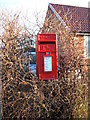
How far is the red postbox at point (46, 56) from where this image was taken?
9.45 ft

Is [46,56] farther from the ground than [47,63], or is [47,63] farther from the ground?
[46,56]

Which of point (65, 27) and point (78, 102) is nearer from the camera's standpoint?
point (78, 102)

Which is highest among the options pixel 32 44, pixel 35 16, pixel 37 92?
pixel 35 16

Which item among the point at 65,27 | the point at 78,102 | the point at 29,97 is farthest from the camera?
the point at 65,27

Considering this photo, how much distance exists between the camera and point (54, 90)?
12.0 feet

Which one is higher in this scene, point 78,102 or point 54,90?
point 54,90

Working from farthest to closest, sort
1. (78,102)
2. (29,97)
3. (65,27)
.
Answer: (65,27) < (78,102) < (29,97)

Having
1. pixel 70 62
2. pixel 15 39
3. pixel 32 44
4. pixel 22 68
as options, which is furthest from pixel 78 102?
pixel 15 39

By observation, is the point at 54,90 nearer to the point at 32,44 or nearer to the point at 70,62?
the point at 70,62

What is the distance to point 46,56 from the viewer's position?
9.46ft

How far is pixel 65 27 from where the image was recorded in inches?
159

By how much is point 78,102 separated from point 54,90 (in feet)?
2.40

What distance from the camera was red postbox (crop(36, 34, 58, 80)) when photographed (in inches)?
113

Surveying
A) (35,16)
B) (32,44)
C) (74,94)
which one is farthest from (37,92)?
(35,16)
